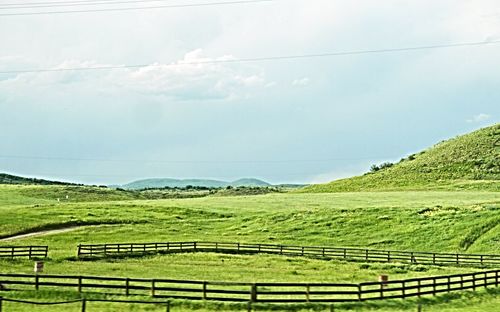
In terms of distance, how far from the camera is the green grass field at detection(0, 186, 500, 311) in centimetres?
4603

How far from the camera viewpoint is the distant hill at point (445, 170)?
129 m

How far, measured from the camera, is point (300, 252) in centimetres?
5991

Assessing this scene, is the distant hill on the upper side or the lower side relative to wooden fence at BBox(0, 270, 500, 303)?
upper

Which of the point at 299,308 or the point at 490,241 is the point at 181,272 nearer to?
the point at 299,308

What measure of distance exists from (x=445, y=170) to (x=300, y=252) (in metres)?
88.9

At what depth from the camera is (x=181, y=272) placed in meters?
47.8

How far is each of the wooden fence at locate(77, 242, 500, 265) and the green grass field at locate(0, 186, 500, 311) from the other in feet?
6.38

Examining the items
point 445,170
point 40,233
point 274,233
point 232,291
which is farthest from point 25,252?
point 445,170

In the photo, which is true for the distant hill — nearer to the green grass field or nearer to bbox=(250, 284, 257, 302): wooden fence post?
the green grass field

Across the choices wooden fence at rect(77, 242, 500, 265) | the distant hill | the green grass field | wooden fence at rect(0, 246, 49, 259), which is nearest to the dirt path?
the green grass field

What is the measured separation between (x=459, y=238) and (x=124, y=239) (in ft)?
102

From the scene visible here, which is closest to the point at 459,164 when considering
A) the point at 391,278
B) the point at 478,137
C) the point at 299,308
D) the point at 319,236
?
the point at 478,137

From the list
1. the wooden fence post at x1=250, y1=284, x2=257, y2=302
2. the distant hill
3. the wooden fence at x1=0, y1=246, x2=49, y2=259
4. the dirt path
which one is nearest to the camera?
the wooden fence post at x1=250, y1=284, x2=257, y2=302

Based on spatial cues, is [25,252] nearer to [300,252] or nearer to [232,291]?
[300,252]
